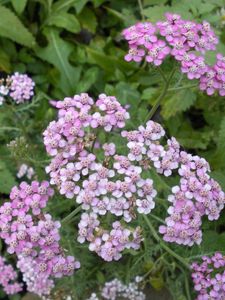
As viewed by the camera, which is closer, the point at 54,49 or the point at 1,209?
the point at 1,209

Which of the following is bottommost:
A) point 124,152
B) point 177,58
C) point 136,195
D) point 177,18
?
point 136,195

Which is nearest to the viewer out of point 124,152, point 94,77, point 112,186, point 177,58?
point 112,186

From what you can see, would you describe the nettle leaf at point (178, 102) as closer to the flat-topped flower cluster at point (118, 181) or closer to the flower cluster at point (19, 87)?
the flower cluster at point (19, 87)

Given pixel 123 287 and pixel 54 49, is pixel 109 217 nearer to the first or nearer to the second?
pixel 123 287

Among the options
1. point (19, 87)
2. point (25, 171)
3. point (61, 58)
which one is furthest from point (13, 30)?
point (25, 171)

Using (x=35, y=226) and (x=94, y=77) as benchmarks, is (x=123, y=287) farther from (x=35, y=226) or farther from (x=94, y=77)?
(x=94, y=77)

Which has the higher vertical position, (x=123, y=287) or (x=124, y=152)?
(x=124, y=152)

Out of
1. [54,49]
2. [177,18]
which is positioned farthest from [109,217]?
[54,49]

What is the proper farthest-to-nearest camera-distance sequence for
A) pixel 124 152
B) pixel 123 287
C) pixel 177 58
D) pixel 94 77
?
pixel 94 77 < pixel 123 287 < pixel 124 152 < pixel 177 58
